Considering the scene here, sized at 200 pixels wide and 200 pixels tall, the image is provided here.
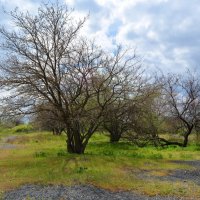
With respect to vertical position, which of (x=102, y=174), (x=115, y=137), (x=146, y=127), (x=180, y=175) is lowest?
(x=180, y=175)

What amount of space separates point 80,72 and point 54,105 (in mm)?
2727

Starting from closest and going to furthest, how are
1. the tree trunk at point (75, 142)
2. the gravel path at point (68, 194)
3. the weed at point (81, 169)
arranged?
the gravel path at point (68, 194), the weed at point (81, 169), the tree trunk at point (75, 142)

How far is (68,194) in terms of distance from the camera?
43.6ft

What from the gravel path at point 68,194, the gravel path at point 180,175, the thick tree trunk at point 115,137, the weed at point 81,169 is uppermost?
the thick tree trunk at point 115,137

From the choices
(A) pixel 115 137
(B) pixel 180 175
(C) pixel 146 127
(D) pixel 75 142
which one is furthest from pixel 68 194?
(A) pixel 115 137

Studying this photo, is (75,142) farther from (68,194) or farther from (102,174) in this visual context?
(68,194)

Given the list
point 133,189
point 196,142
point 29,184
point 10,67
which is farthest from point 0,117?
point 196,142

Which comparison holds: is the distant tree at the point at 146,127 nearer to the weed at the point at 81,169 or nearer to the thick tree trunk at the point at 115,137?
the thick tree trunk at the point at 115,137

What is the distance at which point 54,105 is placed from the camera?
2523 cm

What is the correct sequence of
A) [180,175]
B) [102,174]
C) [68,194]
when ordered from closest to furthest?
[68,194] → [102,174] → [180,175]

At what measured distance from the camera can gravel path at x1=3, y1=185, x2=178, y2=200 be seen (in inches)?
506

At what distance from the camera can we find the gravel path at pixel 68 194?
42.2 feet

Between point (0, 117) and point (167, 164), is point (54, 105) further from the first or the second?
point (167, 164)

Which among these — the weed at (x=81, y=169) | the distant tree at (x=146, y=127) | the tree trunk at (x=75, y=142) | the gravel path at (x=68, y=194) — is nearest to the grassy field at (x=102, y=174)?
the weed at (x=81, y=169)
